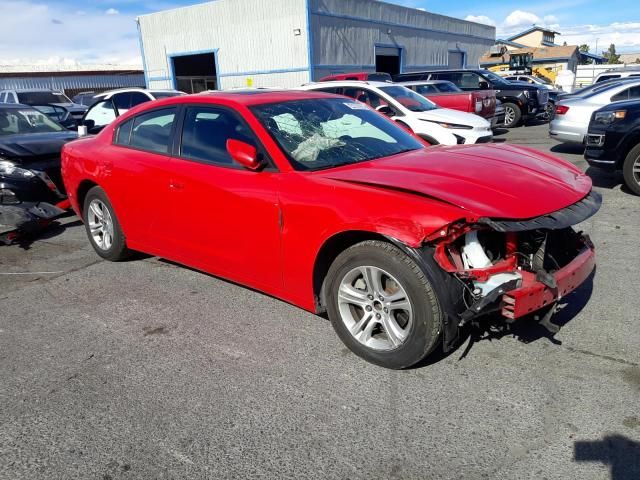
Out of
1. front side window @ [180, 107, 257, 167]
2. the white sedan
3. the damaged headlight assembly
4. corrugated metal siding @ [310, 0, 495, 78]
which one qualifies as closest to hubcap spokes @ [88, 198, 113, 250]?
front side window @ [180, 107, 257, 167]

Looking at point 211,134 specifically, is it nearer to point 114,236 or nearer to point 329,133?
point 329,133

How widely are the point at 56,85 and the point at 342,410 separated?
39.3m

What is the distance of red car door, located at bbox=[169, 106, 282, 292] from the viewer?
354 cm

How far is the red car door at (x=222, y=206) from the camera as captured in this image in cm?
354

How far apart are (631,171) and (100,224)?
263 inches

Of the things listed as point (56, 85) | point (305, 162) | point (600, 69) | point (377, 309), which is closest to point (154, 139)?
point (305, 162)

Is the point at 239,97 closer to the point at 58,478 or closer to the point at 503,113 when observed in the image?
the point at 58,478

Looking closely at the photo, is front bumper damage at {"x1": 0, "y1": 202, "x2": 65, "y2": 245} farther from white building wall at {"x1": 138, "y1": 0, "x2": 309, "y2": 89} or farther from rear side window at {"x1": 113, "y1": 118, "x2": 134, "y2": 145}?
white building wall at {"x1": 138, "y1": 0, "x2": 309, "y2": 89}

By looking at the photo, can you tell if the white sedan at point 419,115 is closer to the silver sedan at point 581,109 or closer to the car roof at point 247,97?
the silver sedan at point 581,109

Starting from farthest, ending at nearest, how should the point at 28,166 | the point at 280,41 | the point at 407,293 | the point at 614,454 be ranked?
the point at 280,41 → the point at 28,166 → the point at 407,293 → the point at 614,454

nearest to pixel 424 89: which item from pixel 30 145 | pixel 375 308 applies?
pixel 30 145

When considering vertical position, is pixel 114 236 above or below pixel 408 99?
below

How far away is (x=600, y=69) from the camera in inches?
1508

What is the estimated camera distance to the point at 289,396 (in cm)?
292
